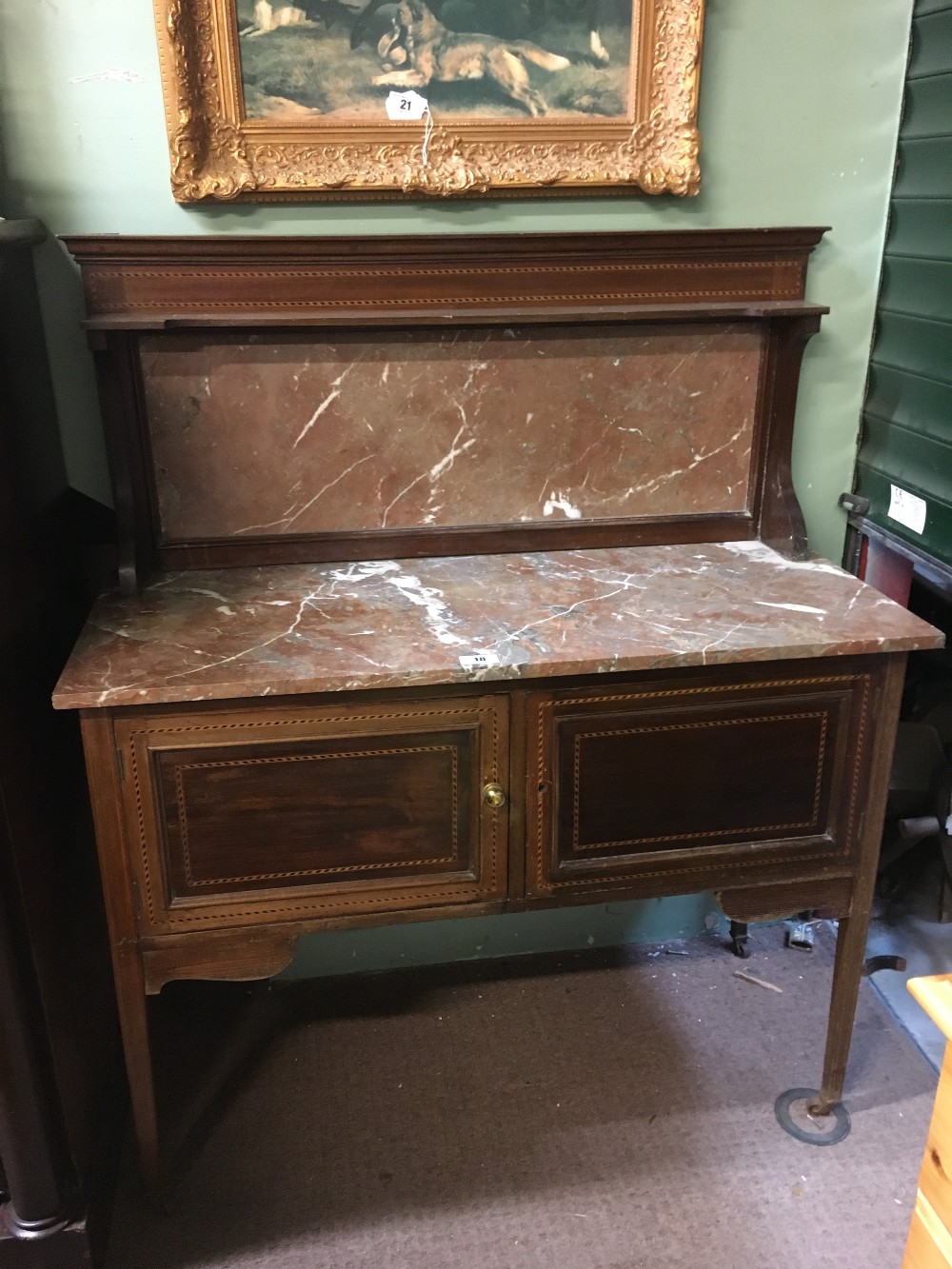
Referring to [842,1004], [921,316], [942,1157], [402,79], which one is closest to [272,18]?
[402,79]

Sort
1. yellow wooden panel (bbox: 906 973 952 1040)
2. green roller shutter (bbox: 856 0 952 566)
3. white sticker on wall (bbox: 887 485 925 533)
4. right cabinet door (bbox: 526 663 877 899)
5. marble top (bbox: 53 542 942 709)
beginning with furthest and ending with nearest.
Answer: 1. white sticker on wall (bbox: 887 485 925 533)
2. green roller shutter (bbox: 856 0 952 566)
3. right cabinet door (bbox: 526 663 877 899)
4. marble top (bbox: 53 542 942 709)
5. yellow wooden panel (bbox: 906 973 952 1040)

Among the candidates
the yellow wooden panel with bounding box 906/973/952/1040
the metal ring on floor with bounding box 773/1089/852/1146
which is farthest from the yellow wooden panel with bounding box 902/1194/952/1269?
the metal ring on floor with bounding box 773/1089/852/1146

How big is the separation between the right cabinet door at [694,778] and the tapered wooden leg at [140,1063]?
1.94 feet

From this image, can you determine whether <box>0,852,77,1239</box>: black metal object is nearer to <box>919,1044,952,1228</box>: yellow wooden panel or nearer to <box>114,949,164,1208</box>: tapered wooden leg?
<box>114,949,164,1208</box>: tapered wooden leg

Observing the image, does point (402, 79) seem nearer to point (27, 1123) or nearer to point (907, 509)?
point (907, 509)

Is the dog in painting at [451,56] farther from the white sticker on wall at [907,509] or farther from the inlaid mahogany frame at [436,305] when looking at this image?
the white sticker on wall at [907,509]

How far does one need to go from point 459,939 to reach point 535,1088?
37 centimetres

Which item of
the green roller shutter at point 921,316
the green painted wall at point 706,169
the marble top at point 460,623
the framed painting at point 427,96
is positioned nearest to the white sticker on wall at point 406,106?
the framed painting at point 427,96

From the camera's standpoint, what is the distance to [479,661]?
1.39 m

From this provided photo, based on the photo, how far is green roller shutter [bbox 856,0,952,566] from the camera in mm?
1697

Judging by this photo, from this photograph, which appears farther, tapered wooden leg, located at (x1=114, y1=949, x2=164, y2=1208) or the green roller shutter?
the green roller shutter

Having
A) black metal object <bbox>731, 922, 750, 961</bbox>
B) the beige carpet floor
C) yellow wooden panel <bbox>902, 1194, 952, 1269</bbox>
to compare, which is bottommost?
the beige carpet floor

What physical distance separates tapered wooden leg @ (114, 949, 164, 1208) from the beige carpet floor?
10cm

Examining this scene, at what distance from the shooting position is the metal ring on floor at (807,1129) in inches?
69.9
